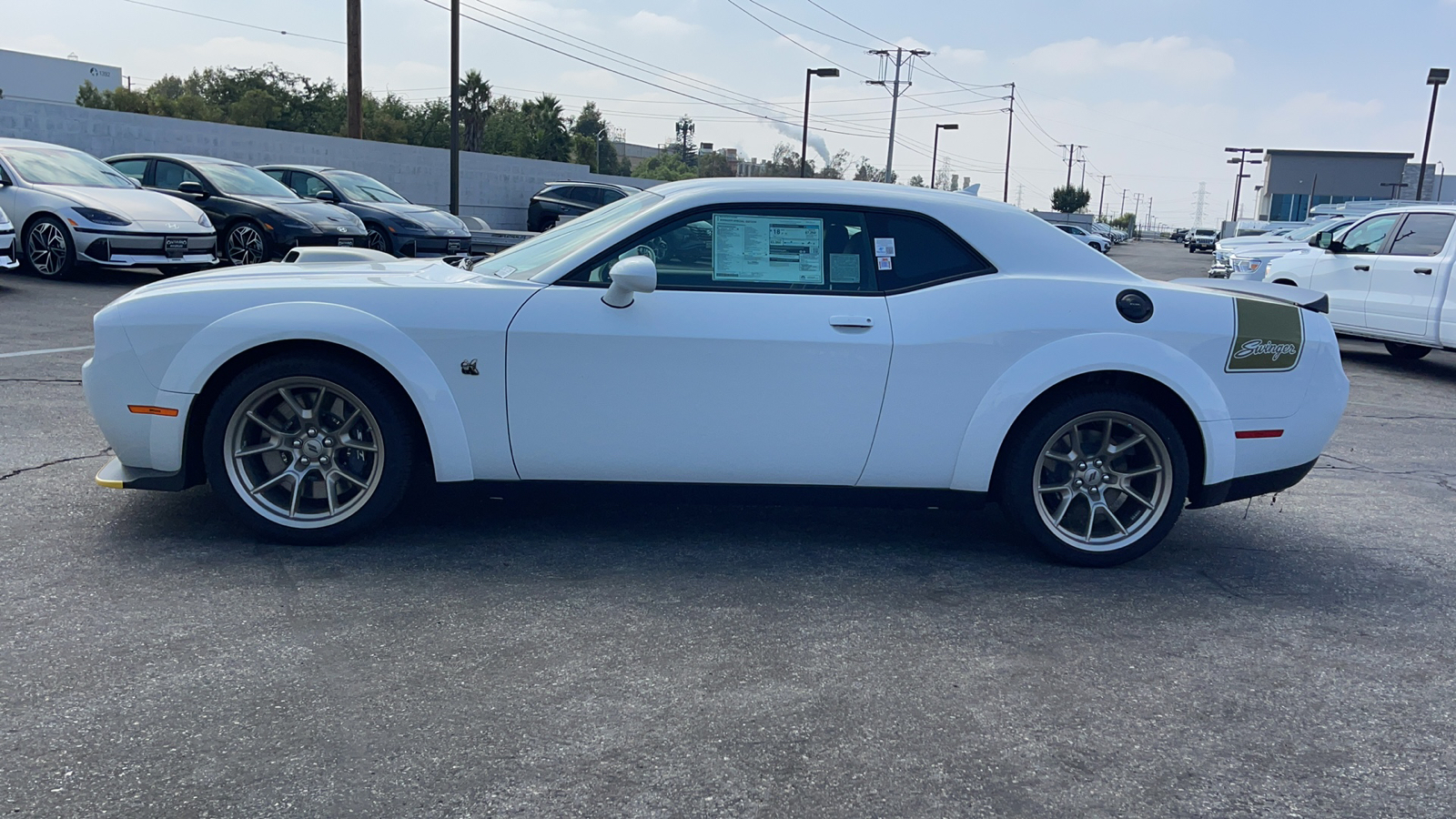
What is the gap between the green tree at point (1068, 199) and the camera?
102625 millimetres

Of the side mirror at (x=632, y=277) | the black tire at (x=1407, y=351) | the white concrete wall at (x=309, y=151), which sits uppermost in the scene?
the white concrete wall at (x=309, y=151)

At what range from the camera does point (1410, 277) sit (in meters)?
10.8

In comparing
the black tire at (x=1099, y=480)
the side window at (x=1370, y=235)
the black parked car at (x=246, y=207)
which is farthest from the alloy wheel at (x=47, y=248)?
the side window at (x=1370, y=235)

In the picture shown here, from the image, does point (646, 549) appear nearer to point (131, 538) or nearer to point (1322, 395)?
point (131, 538)

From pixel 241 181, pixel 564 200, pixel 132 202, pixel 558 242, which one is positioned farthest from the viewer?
pixel 564 200

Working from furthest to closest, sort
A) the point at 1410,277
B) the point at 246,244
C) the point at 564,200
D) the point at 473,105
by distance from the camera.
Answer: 1. the point at 473,105
2. the point at 564,200
3. the point at 246,244
4. the point at 1410,277

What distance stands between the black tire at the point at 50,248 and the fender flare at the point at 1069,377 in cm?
1180

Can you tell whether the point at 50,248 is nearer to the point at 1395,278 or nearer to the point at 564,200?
the point at 1395,278

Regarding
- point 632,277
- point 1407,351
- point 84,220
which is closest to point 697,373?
point 632,277

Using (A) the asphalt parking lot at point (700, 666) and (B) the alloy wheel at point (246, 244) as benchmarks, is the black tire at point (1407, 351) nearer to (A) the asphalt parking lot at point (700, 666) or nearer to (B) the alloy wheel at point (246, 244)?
(A) the asphalt parking lot at point (700, 666)

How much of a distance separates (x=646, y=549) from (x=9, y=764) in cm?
222

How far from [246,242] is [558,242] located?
37.6 feet

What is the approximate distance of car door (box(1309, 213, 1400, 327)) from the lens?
1137 centimetres

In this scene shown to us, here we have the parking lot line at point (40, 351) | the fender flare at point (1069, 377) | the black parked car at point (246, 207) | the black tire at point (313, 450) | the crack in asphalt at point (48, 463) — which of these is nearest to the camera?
the black tire at point (313, 450)
